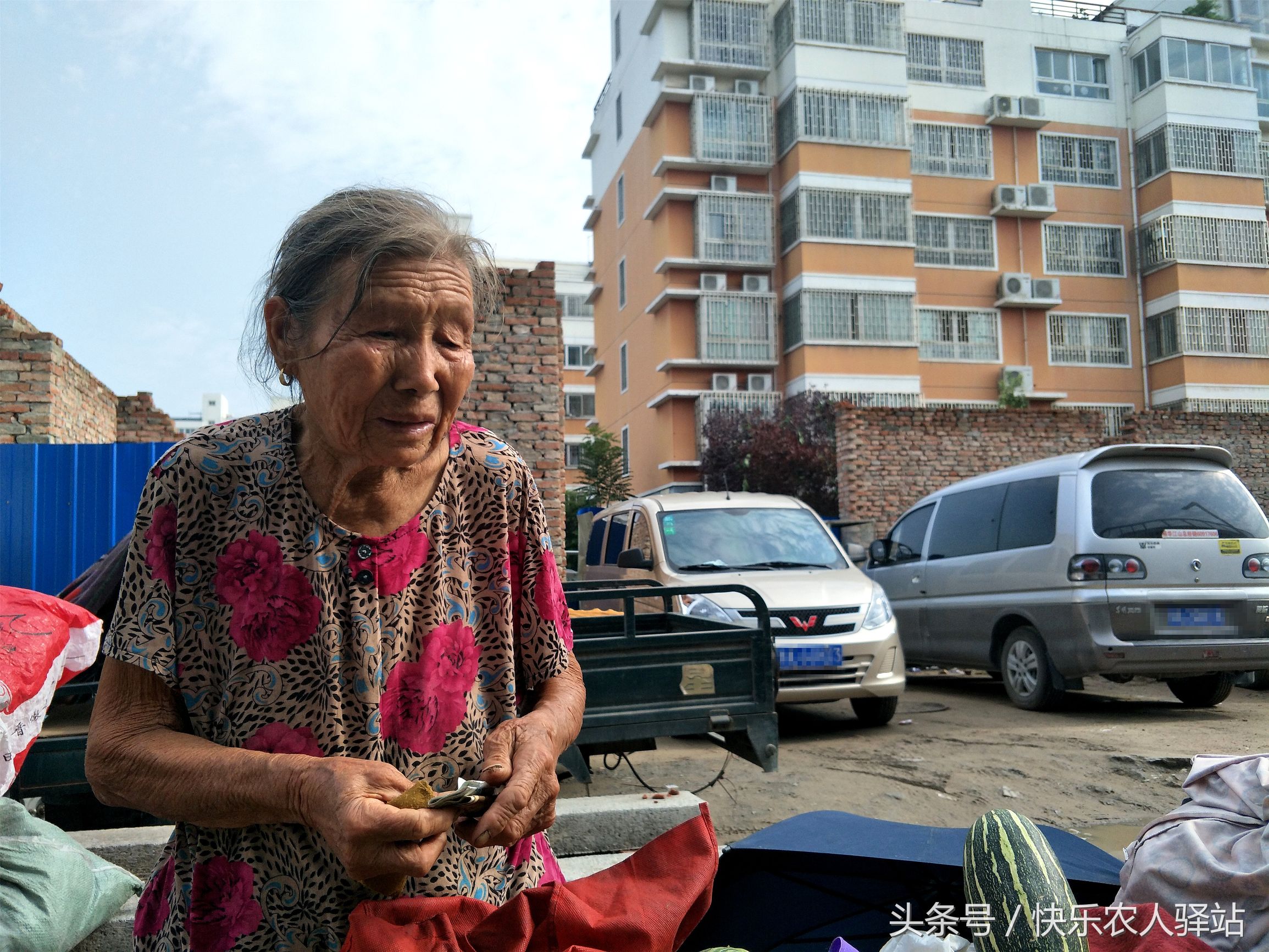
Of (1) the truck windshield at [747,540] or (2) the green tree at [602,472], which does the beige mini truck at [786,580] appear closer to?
(1) the truck windshield at [747,540]

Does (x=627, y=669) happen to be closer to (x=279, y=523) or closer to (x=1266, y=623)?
(x=279, y=523)

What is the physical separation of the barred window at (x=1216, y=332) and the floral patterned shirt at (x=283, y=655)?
1332 inches

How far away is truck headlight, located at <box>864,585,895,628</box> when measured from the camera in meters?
7.33

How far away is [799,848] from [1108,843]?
3523mm

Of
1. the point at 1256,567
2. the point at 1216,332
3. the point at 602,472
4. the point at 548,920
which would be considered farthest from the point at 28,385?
the point at 1216,332

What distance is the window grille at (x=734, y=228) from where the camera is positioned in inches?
1151

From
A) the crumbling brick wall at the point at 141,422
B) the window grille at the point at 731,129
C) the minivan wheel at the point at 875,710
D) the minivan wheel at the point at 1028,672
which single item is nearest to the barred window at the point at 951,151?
the window grille at the point at 731,129

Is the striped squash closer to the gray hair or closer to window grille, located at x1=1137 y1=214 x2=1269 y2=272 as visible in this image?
the gray hair

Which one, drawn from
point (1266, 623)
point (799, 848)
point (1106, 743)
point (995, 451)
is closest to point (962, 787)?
point (1106, 743)

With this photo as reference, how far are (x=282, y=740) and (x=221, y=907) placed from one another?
26 centimetres

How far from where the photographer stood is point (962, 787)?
566cm

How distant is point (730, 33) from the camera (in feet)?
97.7

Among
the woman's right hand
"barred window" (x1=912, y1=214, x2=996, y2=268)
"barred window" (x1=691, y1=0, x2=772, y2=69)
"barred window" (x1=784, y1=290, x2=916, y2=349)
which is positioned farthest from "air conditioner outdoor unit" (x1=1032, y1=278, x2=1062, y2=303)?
the woman's right hand

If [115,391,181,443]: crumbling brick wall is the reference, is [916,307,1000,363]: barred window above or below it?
above
